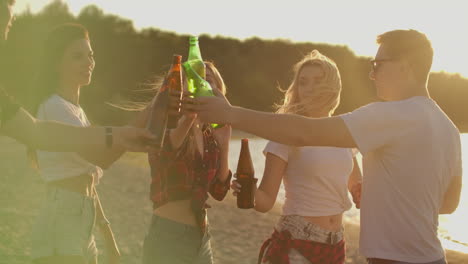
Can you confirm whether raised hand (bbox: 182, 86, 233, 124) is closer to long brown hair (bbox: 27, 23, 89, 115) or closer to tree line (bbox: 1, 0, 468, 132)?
long brown hair (bbox: 27, 23, 89, 115)

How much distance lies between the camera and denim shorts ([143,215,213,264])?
4.16 metres

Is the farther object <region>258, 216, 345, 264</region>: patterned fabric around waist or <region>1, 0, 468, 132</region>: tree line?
<region>1, 0, 468, 132</region>: tree line

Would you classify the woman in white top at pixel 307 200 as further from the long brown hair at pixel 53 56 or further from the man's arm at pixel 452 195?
the long brown hair at pixel 53 56

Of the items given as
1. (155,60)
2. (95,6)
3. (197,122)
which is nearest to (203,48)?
(155,60)

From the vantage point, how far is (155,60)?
72000 millimetres

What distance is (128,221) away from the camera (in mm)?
14391

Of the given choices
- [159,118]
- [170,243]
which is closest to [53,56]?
[159,118]

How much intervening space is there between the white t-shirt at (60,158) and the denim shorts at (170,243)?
528 mm

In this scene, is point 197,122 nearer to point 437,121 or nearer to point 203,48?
point 437,121

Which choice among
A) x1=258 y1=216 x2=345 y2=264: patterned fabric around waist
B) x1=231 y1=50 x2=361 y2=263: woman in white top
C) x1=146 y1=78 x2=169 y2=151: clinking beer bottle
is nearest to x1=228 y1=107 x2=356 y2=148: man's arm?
x1=146 y1=78 x2=169 y2=151: clinking beer bottle

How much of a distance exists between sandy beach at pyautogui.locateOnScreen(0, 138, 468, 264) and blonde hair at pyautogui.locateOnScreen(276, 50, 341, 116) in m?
5.33

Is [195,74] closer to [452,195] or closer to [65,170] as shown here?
[65,170]

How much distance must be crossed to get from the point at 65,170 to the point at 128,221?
419 inches

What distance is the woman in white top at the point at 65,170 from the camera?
3898 millimetres
